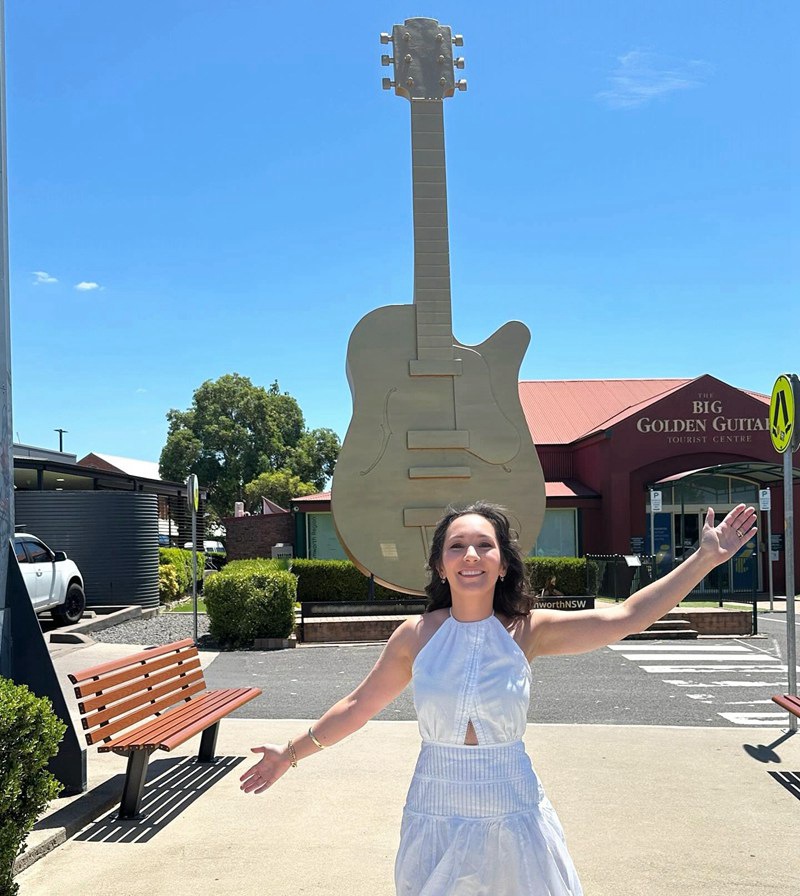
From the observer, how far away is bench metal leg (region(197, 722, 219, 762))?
664 centimetres

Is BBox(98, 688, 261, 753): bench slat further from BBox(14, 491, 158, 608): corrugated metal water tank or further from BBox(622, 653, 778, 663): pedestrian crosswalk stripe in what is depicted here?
BBox(14, 491, 158, 608): corrugated metal water tank

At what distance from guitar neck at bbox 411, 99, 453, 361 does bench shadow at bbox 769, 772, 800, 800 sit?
196 inches

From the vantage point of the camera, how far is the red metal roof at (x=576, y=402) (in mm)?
27328

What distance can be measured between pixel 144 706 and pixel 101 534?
540 inches

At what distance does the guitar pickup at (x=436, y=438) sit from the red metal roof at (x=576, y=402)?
1732 centimetres

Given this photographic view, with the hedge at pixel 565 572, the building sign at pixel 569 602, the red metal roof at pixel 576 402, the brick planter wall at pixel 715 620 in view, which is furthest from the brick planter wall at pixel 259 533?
the brick planter wall at pixel 715 620

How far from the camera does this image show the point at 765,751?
22.8 feet

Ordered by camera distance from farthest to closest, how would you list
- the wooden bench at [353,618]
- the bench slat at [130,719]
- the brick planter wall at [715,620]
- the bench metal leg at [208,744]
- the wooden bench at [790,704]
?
the brick planter wall at [715,620] < the wooden bench at [353,618] < the bench metal leg at [208,744] < the wooden bench at [790,704] < the bench slat at [130,719]

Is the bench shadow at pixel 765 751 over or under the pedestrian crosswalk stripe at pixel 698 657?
over

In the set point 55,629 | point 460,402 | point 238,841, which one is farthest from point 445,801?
point 55,629

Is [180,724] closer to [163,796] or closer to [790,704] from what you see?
[163,796]

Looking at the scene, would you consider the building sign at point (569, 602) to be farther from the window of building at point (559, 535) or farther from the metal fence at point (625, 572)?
the window of building at point (559, 535)

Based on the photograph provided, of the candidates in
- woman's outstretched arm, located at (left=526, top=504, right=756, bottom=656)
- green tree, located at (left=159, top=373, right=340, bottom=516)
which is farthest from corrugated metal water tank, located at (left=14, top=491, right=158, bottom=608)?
green tree, located at (left=159, top=373, right=340, bottom=516)

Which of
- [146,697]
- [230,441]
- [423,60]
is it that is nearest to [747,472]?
[423,60]
